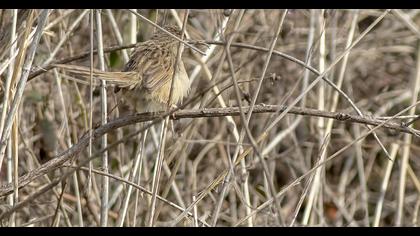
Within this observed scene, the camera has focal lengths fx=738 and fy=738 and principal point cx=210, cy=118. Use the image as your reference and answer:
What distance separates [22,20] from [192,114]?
2.91ft

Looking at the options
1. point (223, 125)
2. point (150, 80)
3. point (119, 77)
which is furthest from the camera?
point (223, 125)

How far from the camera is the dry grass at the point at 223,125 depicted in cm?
265

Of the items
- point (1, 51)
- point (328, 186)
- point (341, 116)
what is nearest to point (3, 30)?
point (1, 51)

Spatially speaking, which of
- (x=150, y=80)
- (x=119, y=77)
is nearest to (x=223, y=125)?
(x=150, y=80)

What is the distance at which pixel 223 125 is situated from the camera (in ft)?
14.5

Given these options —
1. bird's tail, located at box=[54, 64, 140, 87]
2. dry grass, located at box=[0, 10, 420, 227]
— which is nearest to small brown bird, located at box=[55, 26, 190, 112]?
bird's tail, located at box=[54, 64, 140, 87]

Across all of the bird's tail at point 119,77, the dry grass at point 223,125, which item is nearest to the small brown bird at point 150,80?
the bird's tail at point 119,77

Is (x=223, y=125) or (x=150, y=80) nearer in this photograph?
(x=150, y=80)

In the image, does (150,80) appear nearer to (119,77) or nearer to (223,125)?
(119,77)

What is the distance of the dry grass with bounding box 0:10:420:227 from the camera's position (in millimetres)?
2654

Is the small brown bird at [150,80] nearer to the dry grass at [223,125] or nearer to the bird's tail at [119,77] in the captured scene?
the bird's tail at [119,77]

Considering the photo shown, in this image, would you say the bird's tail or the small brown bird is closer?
the bird's tail

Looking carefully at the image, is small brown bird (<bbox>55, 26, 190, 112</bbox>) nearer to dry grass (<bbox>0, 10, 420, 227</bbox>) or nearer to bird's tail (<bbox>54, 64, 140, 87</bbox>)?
bird's tail (<bbox>54, 64, 140, 87</bbox>)
